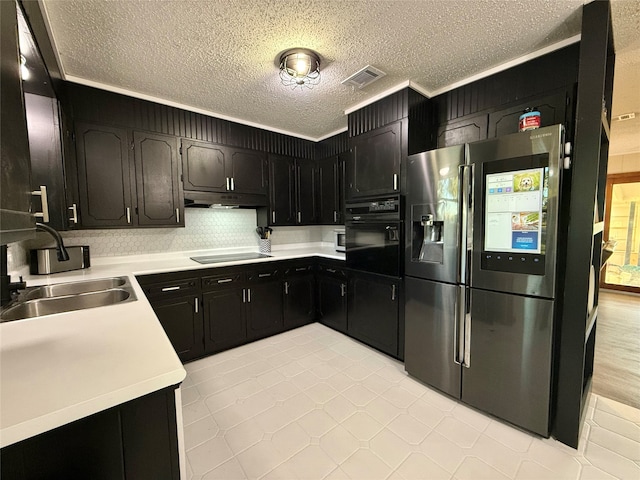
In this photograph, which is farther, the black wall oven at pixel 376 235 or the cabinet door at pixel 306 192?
the cabinet door at pixel 306 192

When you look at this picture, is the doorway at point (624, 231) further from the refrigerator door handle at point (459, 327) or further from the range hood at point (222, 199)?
the range hood at point (222, 199)

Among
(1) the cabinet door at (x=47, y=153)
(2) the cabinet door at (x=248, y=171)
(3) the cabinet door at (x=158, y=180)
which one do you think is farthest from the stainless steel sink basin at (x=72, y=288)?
(2) the cabinet door at (x=248, y=171)

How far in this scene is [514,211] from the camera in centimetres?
169

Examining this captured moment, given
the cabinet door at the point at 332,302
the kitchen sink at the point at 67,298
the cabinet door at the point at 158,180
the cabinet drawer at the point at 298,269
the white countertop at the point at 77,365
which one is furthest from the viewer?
the cabinet drawer at the point at 298,269

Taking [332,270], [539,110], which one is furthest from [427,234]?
[332,270]

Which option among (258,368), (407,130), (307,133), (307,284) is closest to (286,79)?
(407,130)

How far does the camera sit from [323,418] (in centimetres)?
184

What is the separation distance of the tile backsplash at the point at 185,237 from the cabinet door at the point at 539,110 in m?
2.50

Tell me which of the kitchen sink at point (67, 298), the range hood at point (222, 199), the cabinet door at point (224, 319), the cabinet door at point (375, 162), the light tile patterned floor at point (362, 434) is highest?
the cabinet door at point (375, 162)

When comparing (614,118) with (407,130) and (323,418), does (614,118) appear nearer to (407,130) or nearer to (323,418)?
(407,130)

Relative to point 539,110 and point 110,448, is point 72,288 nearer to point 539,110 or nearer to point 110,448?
point 110,448

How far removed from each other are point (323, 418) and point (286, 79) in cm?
264

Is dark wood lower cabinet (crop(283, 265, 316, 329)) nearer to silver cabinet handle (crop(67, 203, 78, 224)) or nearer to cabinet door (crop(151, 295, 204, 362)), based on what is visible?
cabinet door (crop(151, 295, 204, 362))

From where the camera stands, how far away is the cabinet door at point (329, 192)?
3.63m
